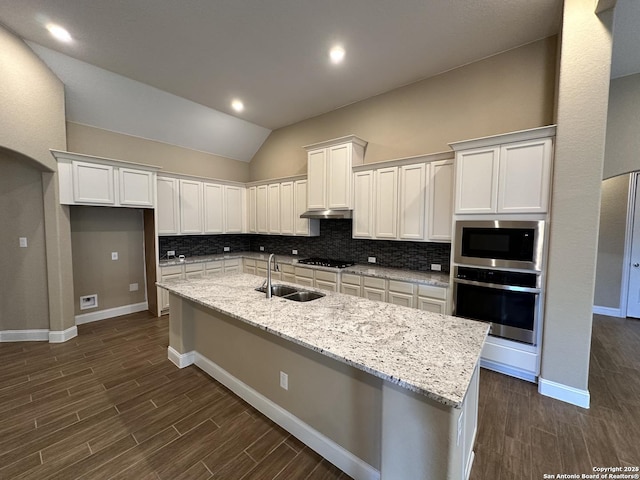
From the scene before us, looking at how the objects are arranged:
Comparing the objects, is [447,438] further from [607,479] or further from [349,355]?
[607,479]

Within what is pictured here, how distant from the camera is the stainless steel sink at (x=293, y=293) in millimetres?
2553

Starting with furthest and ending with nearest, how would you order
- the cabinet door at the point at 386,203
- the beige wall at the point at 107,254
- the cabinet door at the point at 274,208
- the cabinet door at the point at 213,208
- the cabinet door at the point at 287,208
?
1. the cabinet door at the point at 274,208
2. the cabinet door at the point at 213,208
3. the cabinet door at the point at 287,208
4. the beige wall at the point at 107,254
5. the cabinet door at the point at 386,203

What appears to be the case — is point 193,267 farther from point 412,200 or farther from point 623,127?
point 623,127

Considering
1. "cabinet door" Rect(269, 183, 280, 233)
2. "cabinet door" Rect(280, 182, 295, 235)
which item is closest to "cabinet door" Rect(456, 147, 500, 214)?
"cabinet door" Rect(280, 182, 295, 235)

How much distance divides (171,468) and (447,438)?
176 centimetres

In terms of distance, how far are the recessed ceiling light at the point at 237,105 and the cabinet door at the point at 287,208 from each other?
1.51 metres

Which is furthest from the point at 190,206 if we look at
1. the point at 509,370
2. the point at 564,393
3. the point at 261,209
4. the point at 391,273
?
the point at 564,393

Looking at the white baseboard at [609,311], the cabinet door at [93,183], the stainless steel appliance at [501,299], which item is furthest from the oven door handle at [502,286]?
the cabinet door at [93,183]

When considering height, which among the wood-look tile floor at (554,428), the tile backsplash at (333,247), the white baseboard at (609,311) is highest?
A: the tile backsplash at (333,247)

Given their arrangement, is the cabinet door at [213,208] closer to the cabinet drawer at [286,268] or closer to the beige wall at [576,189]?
the cabinet drawer at [286,268]

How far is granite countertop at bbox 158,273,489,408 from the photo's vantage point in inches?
45.9

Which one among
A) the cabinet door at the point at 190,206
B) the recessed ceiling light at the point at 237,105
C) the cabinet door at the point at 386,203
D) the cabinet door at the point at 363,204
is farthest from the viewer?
the cabinet door at the point at 190,206

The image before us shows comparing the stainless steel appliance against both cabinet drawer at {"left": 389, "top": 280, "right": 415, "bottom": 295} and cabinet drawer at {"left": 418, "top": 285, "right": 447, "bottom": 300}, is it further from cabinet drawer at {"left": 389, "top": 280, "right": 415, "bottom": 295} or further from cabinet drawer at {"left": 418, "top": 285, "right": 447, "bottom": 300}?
cabinet drawer at {"left": 389, "top": 280, "right": 415, "bottom": 295}

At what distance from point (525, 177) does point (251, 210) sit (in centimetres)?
488
